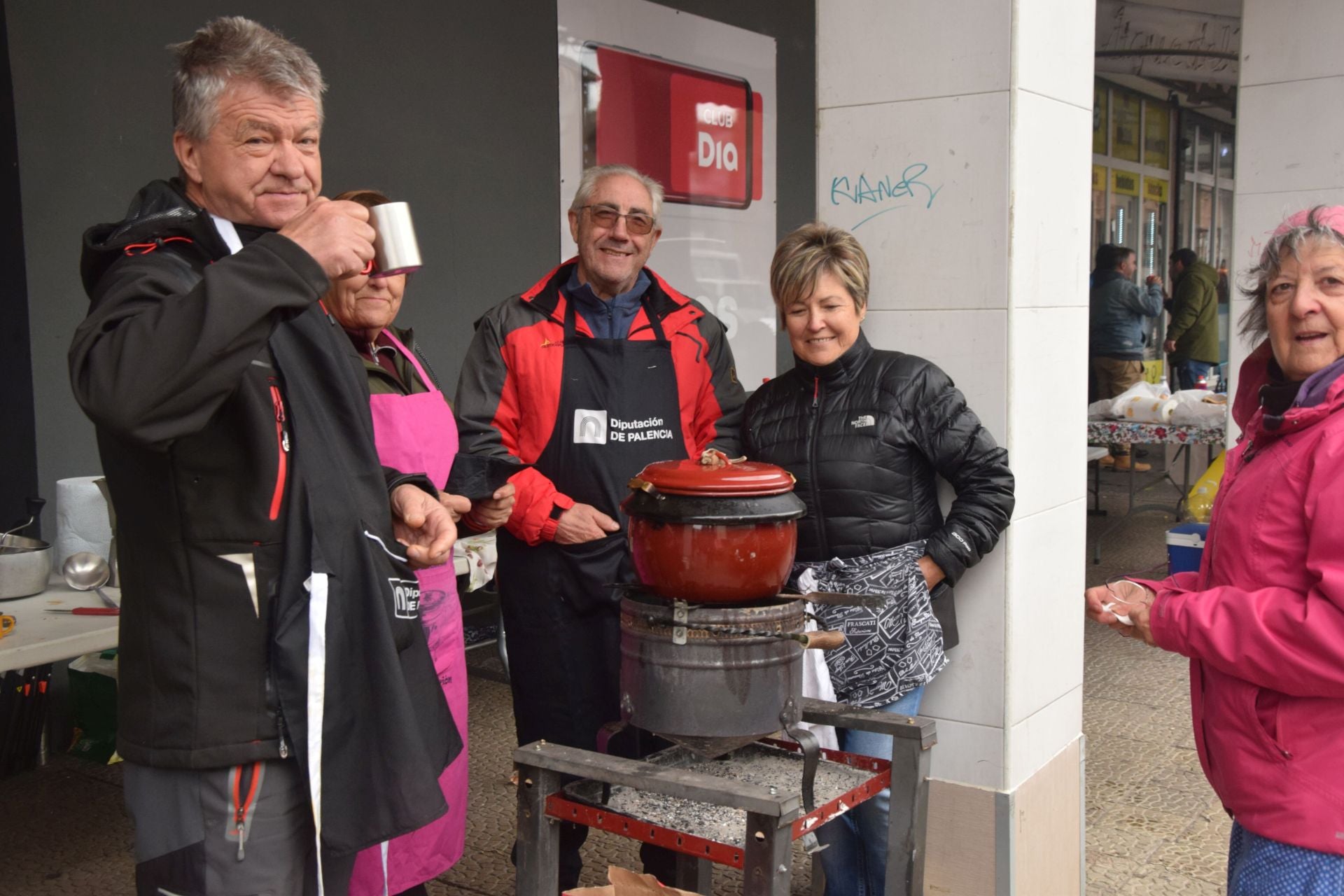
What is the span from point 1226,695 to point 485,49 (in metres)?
4.79

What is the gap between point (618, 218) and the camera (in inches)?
122

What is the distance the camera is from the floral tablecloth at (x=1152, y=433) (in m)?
7.16

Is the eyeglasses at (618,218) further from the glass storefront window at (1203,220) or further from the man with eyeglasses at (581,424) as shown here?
the glass storefront window at (1203,220)

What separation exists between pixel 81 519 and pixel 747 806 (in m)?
2.71

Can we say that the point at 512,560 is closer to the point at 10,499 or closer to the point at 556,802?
the point at 556,802

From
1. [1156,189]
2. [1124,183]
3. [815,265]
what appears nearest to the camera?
[815,265]

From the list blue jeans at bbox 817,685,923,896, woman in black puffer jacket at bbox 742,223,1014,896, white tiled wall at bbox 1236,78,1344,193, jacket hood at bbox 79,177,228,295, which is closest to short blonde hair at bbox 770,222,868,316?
woman in black puffer jacket at bbox 742,223,1014,896

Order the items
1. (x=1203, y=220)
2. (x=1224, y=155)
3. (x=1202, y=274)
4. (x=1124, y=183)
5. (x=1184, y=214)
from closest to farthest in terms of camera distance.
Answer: (x=1202, y=274) → (x=1124, y=183) → (x=1184, y=214) → (x=1203, y=220) → (x=1224, y=155)

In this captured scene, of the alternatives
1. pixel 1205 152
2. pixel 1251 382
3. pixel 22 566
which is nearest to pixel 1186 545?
pixel 1251 382

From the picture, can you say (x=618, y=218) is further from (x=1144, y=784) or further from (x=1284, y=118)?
(x=1284, y=118)

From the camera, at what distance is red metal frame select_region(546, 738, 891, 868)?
2072 mm

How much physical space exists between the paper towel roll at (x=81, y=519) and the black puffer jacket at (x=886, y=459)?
2.23 metres

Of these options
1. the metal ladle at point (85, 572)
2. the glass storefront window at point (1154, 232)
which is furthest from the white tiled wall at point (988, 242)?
the glass storefront window at point (1154, 232)

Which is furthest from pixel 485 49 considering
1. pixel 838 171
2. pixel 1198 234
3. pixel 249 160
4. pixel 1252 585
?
pixel 1198 234
